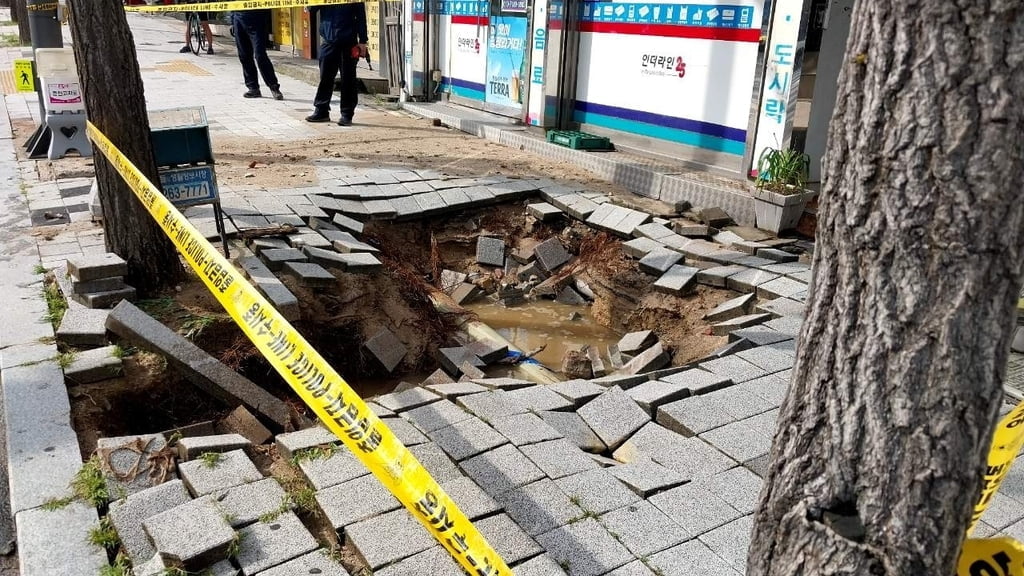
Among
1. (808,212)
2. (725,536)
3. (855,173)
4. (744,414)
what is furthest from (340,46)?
(855,173)

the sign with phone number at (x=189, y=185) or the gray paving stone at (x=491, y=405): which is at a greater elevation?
the sign with phone number at (x=189, y=185)

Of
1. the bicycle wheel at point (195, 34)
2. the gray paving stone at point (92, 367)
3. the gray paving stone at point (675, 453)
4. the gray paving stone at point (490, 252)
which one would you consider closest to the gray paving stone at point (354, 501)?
the gray paving stone at point (675, 453)

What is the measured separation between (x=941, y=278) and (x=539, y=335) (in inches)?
188

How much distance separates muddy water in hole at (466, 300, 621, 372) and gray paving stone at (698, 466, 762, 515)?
86.7 inches

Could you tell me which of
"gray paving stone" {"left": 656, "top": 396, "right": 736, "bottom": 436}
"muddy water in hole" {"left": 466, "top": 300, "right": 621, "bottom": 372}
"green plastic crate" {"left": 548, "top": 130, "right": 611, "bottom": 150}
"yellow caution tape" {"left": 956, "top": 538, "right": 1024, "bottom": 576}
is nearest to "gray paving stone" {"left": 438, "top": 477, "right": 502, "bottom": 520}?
"gray paving stone" {"left": 656, "top": 396, "right": 736, "bottom": 436}

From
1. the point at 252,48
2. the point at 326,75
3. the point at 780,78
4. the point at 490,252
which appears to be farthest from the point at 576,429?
the point at 252,48

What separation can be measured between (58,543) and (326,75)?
8.65 meters

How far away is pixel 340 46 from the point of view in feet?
34.3

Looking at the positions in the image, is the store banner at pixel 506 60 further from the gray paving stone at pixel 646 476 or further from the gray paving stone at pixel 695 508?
the gray paving stone at pixel 695 508

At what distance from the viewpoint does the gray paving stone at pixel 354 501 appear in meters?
2.97

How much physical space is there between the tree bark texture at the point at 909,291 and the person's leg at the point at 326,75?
385 inches

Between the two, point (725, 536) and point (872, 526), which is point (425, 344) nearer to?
point (725, 536)

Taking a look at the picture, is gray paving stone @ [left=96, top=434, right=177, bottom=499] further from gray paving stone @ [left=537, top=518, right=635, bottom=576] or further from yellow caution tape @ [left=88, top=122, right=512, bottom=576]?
gray paving stone @ [left=537, top=518, right=635, bottom=576]

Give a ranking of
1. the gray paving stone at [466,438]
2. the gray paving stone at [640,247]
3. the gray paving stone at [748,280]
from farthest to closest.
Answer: the gray paving stone at [640,247], the gray paving stone at [748,280], the gray paving stone at [466,438]
